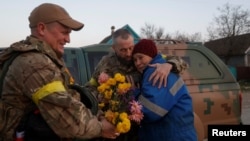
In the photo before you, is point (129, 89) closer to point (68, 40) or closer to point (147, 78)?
point (147, 78)

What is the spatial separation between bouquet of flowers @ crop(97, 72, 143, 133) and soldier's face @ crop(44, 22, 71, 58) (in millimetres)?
499

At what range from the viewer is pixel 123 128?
7.31ft

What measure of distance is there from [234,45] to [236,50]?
152cm

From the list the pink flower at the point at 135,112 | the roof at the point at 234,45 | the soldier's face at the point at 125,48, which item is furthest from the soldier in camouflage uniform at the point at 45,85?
the roof at the point at 234,45

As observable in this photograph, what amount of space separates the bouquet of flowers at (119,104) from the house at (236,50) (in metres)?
47.1

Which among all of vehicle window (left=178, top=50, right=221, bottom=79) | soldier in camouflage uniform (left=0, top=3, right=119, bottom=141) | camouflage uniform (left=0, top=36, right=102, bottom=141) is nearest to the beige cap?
soldier in camouflage uniform (left=0, top=3, right=119, bottom=141)

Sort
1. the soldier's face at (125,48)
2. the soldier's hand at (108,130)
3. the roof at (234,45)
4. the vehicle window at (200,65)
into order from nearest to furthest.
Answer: the soldier's hand at (108,130), the soldier's face at (125,48), the vehicle window at (200,65), the roof at (234,45)

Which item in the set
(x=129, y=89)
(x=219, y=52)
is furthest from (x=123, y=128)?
(x=219, y=52)

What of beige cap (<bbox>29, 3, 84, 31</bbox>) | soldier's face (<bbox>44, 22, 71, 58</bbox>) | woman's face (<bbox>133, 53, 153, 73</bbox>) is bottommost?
woman's face (<bbox>133, 53, 153, 73</bbox>)

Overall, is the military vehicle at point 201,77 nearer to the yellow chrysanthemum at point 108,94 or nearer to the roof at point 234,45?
the yellow chrysanthemum at point 108,94

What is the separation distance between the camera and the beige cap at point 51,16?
2.10 m

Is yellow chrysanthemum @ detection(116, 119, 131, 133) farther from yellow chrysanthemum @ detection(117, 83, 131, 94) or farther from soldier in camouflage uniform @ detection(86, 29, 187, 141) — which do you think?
soldier in camouflage uniform @ detection(86, 29, 187, 141)

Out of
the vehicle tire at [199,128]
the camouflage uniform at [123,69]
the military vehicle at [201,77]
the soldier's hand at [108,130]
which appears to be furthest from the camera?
the military vehicle at [201,77]

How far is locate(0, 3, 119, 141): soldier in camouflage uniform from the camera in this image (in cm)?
192
